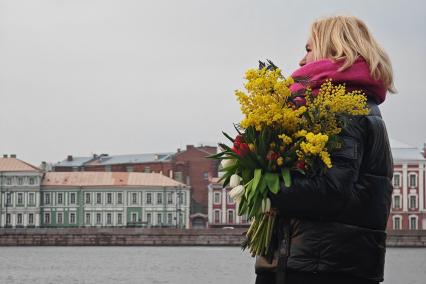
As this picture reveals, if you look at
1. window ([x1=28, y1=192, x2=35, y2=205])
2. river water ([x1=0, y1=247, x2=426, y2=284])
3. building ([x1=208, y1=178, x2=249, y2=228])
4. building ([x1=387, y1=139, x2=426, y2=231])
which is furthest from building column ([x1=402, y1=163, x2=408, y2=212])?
river water ([x1=0, y1=247, x2=426, y2=284])

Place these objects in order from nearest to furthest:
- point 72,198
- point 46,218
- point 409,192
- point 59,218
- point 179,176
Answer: point 409,192
point 46,218
point 59,218
point 72,198
point 179,176

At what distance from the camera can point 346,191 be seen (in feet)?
10.4

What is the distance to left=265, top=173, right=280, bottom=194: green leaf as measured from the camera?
126 inches

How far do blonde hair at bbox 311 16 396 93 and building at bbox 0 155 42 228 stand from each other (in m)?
82.3

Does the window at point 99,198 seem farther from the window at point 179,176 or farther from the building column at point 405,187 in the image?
the building column at point 405,187

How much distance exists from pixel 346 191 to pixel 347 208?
0.08 m

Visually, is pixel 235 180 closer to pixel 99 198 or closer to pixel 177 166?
pixel 99 198

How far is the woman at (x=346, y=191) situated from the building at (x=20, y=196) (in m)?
82.4

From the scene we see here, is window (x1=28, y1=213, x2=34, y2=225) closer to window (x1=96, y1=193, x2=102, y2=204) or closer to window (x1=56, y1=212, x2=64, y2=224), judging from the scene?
window (x1=56, y1=212, x2=64, y2=224)

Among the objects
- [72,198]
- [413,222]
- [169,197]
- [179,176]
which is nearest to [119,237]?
[169,197]

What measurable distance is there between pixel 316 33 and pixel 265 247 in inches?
→ 27.6

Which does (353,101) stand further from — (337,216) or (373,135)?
(337,216)

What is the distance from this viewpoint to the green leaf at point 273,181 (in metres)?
3.20

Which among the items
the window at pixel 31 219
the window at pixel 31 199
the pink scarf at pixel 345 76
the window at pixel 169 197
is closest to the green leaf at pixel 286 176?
the pink scarf at pixel 345 76
